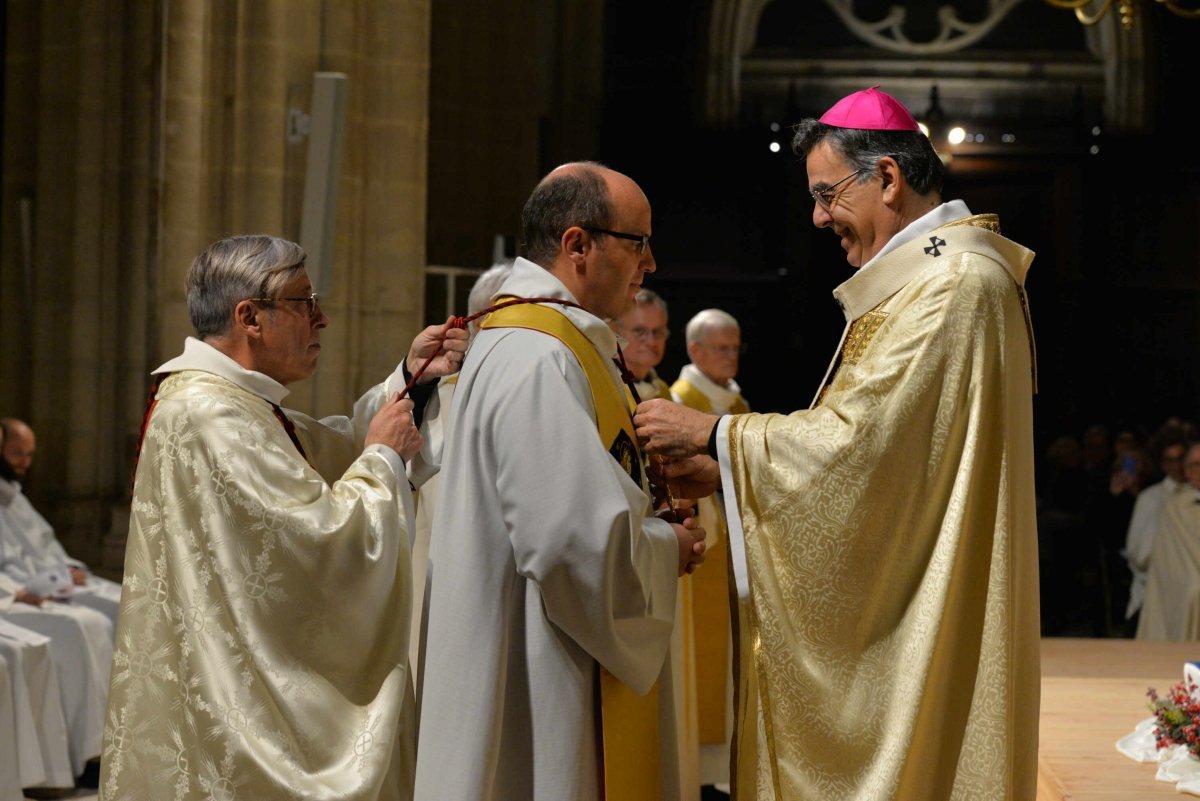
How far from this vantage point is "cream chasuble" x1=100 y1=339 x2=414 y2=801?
300 cm

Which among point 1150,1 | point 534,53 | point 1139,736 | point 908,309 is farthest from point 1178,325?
point 908,309

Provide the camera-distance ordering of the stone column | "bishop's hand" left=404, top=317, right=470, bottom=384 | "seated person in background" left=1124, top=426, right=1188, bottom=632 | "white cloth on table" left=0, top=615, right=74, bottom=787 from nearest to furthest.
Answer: "bishop's hand" left=404, top=317, right=470, bottom=384 < "white cloth on table" left=0, top=615, right=74, bottom=787 < the stone column < "seated person in background" left=1124, top=426, right=1188, bottom=632

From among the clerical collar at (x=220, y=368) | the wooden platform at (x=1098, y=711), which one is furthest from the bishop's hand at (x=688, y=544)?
the wooden platform at (x=1098, y=711)

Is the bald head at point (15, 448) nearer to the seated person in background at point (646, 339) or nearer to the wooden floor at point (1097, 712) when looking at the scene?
the wooden floor at point (1097, 712)

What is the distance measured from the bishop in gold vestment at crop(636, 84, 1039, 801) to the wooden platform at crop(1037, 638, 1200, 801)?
119cm

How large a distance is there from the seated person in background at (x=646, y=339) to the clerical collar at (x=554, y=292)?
3.30 m

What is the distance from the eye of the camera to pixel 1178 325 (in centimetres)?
1118

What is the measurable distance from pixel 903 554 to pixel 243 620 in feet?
4.43

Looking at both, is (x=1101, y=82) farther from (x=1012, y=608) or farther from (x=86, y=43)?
(x=1012, y=608)

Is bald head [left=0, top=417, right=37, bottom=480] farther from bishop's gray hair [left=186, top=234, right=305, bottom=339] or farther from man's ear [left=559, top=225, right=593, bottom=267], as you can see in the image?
man's ear [left=559, top=225, right=593, bottom=267]

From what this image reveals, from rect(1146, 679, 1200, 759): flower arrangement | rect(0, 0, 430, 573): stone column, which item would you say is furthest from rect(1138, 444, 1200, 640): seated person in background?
rect(0, 0, 430, 573): stone column

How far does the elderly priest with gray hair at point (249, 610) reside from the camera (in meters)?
3.01

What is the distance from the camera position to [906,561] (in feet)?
8.87

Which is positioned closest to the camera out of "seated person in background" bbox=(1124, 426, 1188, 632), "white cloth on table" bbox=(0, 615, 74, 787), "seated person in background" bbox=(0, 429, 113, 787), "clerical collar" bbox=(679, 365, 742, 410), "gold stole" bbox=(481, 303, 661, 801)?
"gold stole" bbox=(481, 303, 661, 801)
